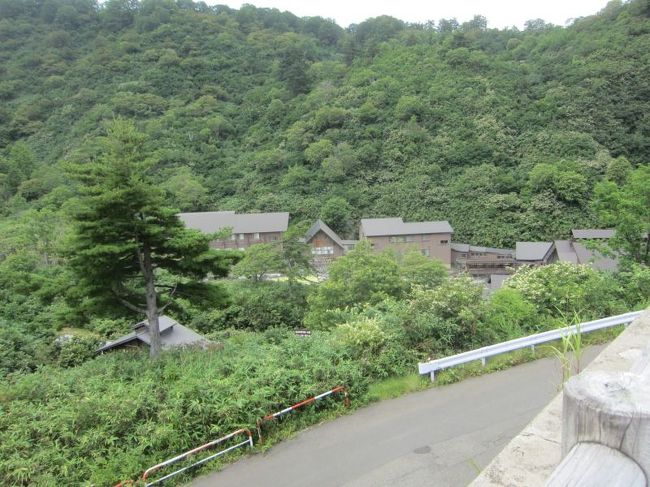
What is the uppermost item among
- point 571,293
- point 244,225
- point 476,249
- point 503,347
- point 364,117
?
point 364,117

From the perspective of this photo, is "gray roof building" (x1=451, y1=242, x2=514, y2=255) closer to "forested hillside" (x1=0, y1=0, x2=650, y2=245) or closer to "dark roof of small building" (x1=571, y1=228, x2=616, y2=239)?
"forested hillside" (x1=0, y1=0, x2=650, y2=245)

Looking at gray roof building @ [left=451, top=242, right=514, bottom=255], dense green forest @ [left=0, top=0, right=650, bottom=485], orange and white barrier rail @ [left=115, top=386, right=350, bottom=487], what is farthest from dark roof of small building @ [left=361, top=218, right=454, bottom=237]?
orange and white barrier rail @ [left=115, top=386, right=350, bottom=487]

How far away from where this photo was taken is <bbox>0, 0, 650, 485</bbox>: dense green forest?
18.9ft

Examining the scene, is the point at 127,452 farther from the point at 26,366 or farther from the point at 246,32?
the point at 246,32

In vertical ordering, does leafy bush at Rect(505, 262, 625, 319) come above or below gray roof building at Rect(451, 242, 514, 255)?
above

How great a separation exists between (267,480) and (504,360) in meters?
3.81

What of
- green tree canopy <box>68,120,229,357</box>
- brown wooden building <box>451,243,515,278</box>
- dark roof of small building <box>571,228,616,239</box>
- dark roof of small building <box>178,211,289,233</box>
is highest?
green tree canopy <box>68,120,229,357</box>

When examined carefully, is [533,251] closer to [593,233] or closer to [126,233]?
[593,233]

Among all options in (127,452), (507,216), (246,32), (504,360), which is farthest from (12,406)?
(246,32)

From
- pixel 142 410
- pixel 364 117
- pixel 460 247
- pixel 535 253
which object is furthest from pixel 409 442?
pixel 364 117

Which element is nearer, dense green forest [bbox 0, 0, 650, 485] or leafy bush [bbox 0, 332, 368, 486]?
leafy bush [bbox 0, 332, 368, 486]

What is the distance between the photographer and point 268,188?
46094mm

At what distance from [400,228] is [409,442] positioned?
3118cm

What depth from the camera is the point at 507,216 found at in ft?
119
